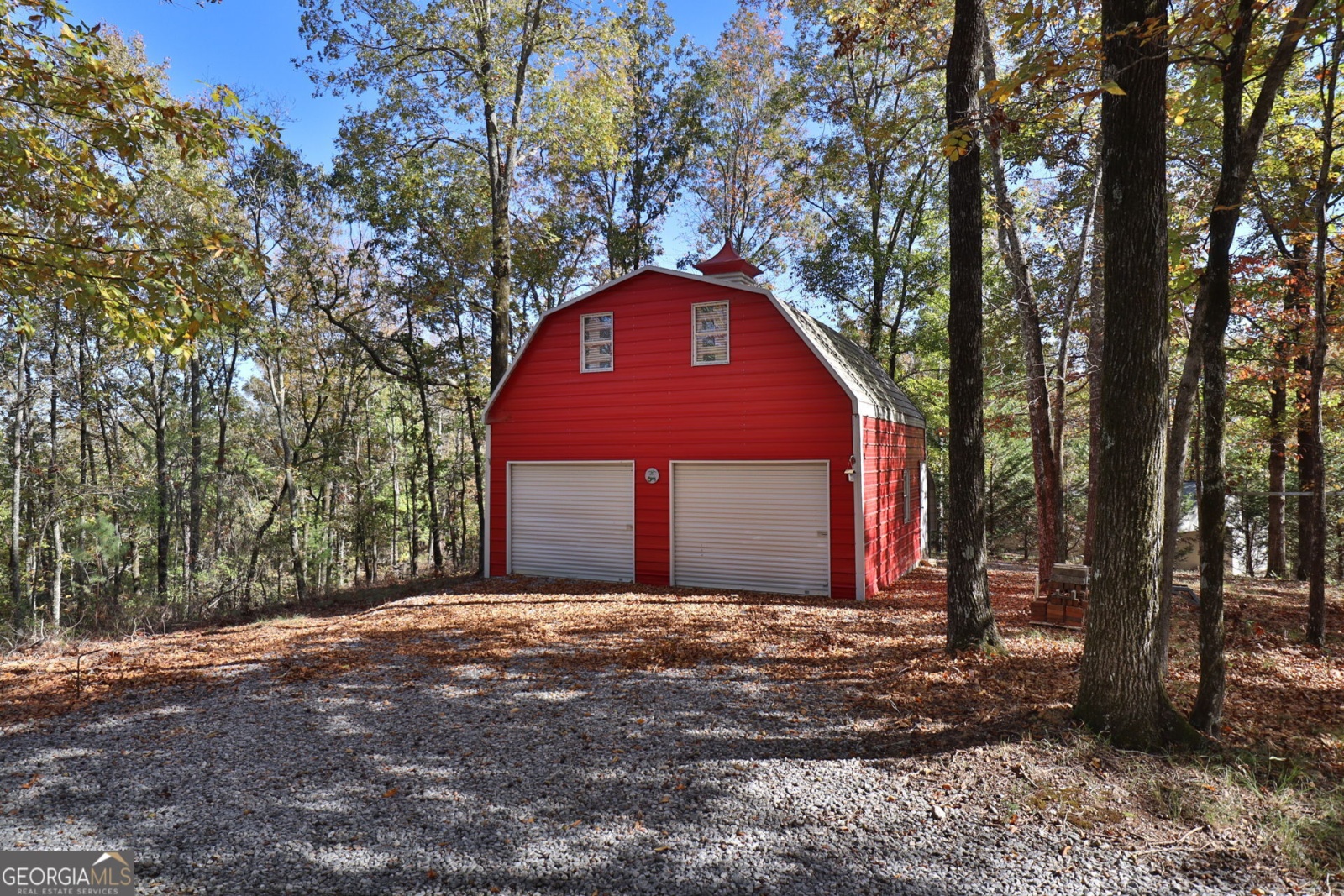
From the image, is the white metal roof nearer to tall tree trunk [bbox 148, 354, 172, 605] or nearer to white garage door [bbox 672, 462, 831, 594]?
white garage door [bbox 672, 462, 831, 594]

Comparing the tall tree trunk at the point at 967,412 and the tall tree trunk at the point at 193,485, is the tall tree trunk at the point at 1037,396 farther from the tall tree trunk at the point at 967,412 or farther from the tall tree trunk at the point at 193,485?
the tall tree trunk at the point at 193,485

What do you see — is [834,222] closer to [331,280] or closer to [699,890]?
[331,280]

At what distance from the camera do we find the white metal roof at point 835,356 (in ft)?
31.0

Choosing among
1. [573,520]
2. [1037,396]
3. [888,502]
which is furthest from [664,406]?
[1037,396]

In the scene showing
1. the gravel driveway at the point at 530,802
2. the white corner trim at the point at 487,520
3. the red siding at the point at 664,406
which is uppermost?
the red siding at the point at 664,406

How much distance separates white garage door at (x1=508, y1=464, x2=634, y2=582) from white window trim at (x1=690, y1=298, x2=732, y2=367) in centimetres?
216

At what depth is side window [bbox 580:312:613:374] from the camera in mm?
11195

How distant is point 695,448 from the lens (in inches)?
412

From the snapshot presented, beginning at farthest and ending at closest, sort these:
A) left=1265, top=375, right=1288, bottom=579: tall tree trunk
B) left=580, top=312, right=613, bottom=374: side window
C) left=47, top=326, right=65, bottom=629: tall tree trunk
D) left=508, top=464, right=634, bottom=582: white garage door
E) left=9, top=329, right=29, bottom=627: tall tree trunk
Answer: left=1265, top=375, right=1288, bottom=579: tall tree trunk < left=47, top=326, right=65, bottom=629: tall tree trunk < left=9, top=329, right=29, bottom=627: tall tree trunk < left=580, top=312, right=613, bottom=374: side window < left=508, top=464, right=634, bottom=582: white garage door

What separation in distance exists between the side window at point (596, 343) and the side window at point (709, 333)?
161 centimetres

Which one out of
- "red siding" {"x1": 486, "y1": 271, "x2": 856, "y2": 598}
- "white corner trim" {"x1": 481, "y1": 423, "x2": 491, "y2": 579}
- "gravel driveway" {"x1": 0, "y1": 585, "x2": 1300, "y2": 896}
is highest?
"red siding" {"x1": 486, "y1": 271, "x2": 856, "y2": 598}

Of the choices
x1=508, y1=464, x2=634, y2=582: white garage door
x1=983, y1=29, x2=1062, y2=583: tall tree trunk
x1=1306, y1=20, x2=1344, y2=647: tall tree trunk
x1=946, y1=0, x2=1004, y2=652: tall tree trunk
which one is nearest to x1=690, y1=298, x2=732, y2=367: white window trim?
x1=508, y1=464, x2=634, y2=582: white garage door

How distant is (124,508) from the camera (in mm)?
13188
